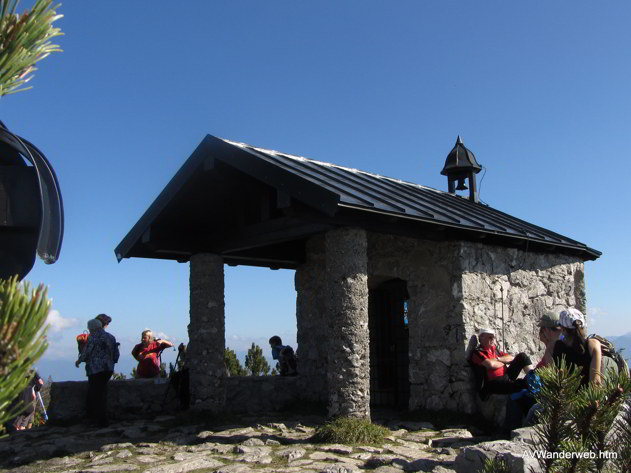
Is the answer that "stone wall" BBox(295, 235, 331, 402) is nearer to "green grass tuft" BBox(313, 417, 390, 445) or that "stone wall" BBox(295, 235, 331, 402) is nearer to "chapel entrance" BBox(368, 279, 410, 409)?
"chapel entrance" BBox(368, 279, 410, 409)

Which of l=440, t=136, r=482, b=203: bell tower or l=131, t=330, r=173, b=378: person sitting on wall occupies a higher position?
l=440, t=136, r=482, b=203: bell tower

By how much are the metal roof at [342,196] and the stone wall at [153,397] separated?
2.04 m

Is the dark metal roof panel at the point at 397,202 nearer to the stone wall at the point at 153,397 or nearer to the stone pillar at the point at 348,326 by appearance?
the stone pillar at the point at 348,326

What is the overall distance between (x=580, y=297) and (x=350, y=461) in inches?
262

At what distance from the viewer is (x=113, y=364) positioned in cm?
884

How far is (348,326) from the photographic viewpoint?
25.0ft

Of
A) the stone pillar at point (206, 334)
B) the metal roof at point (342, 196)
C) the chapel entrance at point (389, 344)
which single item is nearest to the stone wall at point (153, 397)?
the stone pillar at point (206, 334)

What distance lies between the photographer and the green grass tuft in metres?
6.95

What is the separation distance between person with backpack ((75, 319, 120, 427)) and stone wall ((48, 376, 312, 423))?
1.88ft

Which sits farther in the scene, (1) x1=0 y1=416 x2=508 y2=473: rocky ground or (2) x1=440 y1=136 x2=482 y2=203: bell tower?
(2) x1=440 y1=136 x2=482 y2=203: bell tower

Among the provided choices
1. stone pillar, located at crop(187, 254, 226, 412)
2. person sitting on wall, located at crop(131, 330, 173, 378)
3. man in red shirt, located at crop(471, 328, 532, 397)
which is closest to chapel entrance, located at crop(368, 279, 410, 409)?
man in red shirt, located at crop(471, 328, 532, 397)

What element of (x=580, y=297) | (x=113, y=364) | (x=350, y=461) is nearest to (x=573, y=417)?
(x=350, y=461)

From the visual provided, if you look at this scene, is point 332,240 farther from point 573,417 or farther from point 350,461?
point 573,417

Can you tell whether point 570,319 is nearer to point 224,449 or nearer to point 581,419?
point 581,419
